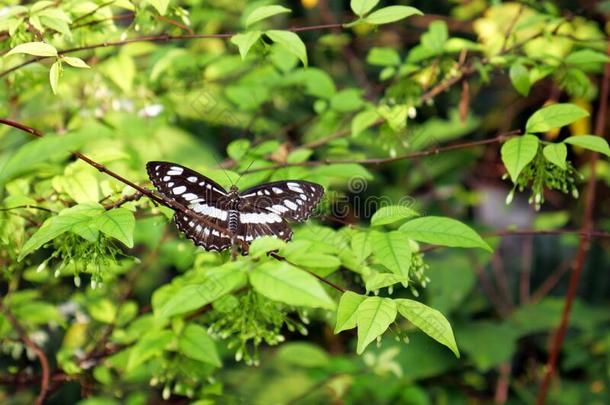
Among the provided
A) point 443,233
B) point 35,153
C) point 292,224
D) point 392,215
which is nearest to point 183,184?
point 35,153

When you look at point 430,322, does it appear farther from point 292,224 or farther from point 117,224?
point 292,224

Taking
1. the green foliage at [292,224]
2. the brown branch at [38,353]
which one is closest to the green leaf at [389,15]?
the green foliage at [292,224]

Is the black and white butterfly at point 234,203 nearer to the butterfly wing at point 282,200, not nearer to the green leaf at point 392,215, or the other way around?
the butterfly wing at point 282,200

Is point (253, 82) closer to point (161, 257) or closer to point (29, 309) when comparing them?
point (161, 257)

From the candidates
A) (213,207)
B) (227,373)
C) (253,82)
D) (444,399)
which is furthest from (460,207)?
(213,207)

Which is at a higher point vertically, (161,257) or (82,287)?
(161,257)

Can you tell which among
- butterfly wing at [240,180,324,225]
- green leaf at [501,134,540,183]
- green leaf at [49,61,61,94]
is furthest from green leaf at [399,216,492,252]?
green leaf at [49,61,61,94]

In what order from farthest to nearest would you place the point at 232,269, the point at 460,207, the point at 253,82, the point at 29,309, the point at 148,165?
the point at 460,207
the point at 253,82
the point at 29,309
the point at 148,165
the point at 232,269
